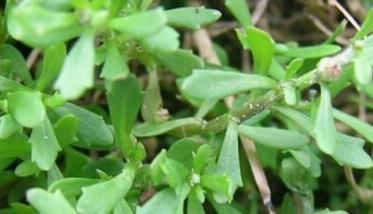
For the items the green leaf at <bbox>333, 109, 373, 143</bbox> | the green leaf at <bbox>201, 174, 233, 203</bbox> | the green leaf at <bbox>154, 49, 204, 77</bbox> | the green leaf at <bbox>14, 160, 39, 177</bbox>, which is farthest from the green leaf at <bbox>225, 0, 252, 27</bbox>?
the green leaf at <bbox>14, 160, 39, 177</bbox>

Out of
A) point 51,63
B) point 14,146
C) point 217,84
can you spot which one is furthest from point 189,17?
point 14,146

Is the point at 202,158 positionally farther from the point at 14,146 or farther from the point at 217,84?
the point at 14,146

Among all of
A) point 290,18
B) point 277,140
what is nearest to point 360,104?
point 290,18

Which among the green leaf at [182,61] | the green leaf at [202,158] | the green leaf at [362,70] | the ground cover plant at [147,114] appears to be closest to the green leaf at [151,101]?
the ground cover plant at [147,114]

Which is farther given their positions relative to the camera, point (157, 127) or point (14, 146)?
point (157, 127)

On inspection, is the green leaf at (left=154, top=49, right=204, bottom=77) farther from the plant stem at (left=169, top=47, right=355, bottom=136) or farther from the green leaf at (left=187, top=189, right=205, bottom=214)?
the green leaf at (left=187, top=189, right=205, bottom=214)

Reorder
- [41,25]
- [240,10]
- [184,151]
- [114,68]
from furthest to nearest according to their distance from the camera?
[240,10] < [184,151] < [114,68] < [41,25]

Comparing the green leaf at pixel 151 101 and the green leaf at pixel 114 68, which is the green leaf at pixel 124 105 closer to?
the green leaf at pixel 114 68
